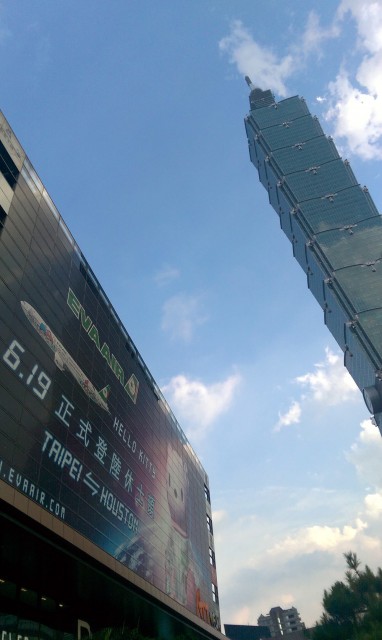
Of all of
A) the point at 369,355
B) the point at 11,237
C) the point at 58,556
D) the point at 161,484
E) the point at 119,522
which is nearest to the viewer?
the point at 58,556

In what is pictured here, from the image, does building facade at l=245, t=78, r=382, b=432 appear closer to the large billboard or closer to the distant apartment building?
the distant apartment building

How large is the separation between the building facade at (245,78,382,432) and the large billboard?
108254mm

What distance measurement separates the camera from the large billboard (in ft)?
93.6

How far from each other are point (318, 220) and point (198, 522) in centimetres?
13636

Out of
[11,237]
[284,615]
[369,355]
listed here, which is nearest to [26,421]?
[11,237]

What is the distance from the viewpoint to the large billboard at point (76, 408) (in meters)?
28.5

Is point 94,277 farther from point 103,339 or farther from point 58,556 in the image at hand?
point 58,556

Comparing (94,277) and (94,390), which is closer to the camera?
(94,390)

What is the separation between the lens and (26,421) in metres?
28.2

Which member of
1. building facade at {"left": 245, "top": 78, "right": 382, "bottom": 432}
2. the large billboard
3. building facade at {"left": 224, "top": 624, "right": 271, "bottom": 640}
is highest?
building facade at {"left": 245, "top": 78, "right": 382, "bottom": 432}

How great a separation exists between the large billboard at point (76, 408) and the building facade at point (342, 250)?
355 feet

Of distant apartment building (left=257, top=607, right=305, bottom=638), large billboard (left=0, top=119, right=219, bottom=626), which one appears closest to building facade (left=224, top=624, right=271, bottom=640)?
distant apartment building (left=257, top=607, right=305, bottom=638)

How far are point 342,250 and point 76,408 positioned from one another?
489 feet

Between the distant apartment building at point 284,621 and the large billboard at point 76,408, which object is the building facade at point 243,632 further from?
the large billboard at point 76,408
